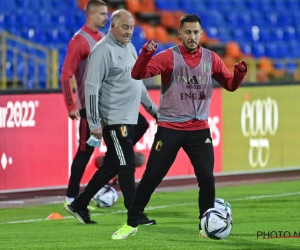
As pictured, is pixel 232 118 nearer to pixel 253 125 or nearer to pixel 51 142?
pixel 253 125

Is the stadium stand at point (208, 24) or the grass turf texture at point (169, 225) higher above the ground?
the stadium stand at point (208, 24)

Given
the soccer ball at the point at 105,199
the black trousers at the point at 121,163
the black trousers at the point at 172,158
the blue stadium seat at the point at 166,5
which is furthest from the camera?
the blue stadium seat at the point at 166,5

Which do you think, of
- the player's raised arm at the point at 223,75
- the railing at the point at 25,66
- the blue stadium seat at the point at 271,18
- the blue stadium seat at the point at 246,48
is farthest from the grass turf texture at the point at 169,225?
the blue stadium seat at the point at 271,18

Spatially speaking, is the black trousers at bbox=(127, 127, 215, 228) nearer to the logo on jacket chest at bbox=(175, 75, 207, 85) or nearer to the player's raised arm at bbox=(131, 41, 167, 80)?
the logo on jacket chest at bbox=(175, 75, 207, 85)

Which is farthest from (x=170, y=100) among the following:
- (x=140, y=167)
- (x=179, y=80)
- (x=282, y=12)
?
(x=282, y=12)

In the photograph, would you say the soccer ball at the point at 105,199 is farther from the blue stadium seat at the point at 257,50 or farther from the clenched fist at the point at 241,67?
the blue stadium seat at the point at 257,50

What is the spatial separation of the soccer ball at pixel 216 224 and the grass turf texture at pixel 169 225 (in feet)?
0.28

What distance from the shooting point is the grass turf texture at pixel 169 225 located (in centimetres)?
779

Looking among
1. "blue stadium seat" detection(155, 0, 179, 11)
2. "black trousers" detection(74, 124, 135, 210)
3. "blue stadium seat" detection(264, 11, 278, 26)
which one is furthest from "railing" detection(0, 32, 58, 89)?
"blue stadium seat" detection(264, 11, 278, 26)

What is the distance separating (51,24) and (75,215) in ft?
36.4

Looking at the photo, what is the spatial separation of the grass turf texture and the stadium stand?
23.7ft

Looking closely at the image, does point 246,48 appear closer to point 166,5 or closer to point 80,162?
point 166,5

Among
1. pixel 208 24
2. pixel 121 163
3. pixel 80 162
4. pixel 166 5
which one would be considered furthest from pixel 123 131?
pixel 166 5

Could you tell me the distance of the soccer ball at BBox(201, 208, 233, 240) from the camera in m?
7.73
